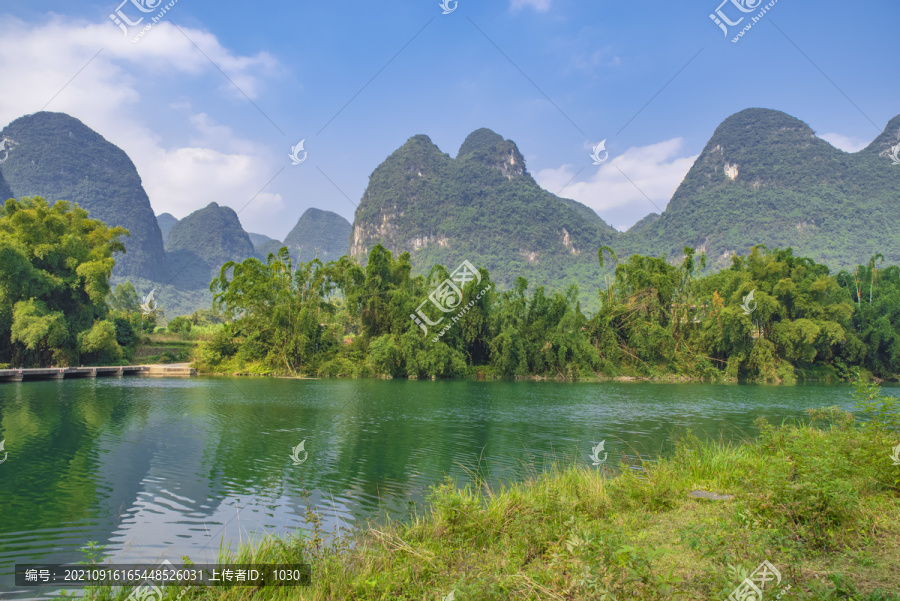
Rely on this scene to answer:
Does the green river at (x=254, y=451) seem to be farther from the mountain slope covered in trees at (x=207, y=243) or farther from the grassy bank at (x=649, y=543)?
the mountain slope covered in trees at (x=207, y=243)

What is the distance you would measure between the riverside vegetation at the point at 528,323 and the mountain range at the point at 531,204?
45.0 metres

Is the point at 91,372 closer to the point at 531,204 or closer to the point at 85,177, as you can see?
the point at 531,204

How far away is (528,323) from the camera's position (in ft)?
125

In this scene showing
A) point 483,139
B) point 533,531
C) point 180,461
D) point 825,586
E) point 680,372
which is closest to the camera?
point 825,586

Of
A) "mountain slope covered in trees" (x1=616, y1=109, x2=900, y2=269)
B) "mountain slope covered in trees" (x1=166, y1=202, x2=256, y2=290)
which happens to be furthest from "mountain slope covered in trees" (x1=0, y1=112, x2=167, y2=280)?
"mountain slope covered in trees" (x1=616, y1=109, x2=900, y2=269)

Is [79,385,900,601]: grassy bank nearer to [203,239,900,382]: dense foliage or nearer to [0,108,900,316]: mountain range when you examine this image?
[203,239,900,382]: dense foliage

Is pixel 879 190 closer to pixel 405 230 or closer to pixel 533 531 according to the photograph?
pixel 405 230

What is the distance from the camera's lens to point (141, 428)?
13938 mm

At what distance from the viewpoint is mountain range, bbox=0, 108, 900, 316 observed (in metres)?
95.3

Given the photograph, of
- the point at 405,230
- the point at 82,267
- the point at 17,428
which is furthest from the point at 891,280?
the point at 405,230

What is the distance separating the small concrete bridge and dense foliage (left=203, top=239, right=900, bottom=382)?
2408 mm

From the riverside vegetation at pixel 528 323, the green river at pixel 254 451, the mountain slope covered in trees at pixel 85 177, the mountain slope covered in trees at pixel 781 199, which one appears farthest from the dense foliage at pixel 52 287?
the mountain slope covered in trees at pixel 781 199

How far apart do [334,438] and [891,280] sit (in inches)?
1815

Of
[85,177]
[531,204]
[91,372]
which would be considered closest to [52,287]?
[91,372]
